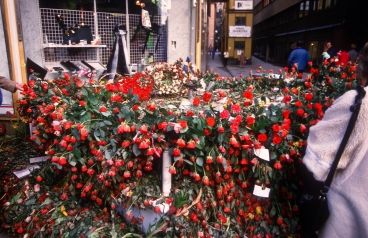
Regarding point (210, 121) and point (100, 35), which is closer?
point (210, 121)

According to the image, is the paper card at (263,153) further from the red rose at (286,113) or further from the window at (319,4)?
the window at (319,4)

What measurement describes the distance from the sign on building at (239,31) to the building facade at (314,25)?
3.00 meters

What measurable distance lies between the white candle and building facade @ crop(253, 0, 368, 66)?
533 inches

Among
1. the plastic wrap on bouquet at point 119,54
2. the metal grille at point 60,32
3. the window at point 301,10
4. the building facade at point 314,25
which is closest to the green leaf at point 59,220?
the metal grille at point 60,32

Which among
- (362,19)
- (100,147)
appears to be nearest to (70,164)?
(100,147)

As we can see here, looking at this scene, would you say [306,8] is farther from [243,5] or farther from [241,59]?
[243,5]

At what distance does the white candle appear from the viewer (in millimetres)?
2227

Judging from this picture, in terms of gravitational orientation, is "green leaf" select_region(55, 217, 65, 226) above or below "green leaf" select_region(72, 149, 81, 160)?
below

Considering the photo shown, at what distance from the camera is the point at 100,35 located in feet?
20.5

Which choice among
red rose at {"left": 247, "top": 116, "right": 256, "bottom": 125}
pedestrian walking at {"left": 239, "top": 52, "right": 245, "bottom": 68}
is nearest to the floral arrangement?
red rose at {"left": 247, "top": 116, "right": 256, "bottom": 125}

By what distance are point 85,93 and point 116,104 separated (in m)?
0.43

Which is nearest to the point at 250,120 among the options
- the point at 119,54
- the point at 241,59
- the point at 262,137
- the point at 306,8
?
the point at 262,137

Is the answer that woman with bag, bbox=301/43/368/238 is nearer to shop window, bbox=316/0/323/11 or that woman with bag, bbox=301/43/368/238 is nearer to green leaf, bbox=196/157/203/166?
green leaf, bbox=196/157/203/166

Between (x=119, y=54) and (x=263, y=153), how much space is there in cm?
502
